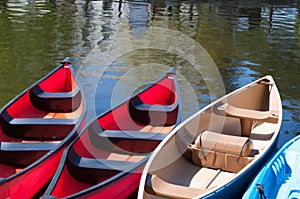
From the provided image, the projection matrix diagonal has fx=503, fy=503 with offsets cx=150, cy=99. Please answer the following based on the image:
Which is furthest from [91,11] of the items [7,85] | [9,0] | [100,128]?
[100,128]

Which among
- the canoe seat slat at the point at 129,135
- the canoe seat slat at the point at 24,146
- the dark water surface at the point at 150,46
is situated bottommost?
the dark water surface at the point at 150,46

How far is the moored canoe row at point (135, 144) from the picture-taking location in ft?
23.7

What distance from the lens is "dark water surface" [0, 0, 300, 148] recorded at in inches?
587

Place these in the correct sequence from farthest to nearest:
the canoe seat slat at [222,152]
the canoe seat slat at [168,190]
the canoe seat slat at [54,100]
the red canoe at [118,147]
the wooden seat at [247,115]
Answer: the canoe seat slat at [54,100], the wooden seat at [247,115], the canoe seat slat at [222,152], the red canoe at [118,147], the canoe seat slat at [168,190]

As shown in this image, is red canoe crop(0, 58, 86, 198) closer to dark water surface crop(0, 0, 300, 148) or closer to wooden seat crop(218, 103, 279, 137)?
dark water surface crop(0, 0, 300, 148)

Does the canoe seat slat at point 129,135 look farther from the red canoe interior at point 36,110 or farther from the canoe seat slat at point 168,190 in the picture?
the canoe seat slat at point 168,190

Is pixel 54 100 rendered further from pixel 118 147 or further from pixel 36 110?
pixel 118 147

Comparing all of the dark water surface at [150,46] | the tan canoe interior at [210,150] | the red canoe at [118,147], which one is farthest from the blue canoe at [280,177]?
the dark water surface at [150,46]

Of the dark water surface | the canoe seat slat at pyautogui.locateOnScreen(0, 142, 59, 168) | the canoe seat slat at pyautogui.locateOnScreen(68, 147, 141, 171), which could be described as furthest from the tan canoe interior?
the canoe seat slat at pyautogui.locateOnScreen(0, 142, 59, 168)

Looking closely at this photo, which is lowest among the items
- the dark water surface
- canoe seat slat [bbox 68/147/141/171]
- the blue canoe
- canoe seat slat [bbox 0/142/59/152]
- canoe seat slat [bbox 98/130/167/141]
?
the dark water surface

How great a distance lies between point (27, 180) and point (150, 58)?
1180cm

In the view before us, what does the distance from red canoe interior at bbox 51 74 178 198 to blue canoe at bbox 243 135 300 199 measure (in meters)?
1.81

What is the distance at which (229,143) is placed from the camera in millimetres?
8664

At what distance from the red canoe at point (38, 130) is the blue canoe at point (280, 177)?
303cm
